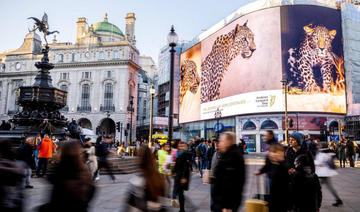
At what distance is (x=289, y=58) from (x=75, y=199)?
38.0 metres

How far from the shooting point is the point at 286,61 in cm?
3712

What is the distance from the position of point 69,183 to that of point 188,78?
50505mm

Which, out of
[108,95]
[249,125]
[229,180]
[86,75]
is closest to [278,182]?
[229,180]

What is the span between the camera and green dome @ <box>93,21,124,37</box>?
6594 centimetres

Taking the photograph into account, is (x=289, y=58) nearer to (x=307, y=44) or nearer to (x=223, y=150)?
(x=307, y=44)

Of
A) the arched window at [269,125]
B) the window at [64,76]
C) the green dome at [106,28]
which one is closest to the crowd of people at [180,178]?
the arched window at [269,125]

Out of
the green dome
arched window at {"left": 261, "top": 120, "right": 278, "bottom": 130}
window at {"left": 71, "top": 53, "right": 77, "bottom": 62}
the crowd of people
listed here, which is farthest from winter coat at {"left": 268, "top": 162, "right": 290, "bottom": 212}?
the green dome

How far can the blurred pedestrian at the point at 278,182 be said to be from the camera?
15.3 feet

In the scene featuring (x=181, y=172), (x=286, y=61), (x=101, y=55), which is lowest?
(x=181, y=172)

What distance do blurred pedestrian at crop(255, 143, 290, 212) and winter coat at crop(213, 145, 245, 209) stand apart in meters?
0.90

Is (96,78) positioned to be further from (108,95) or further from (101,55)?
(101,55)

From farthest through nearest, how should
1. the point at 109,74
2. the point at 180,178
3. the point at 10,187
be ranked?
1. the point at 109,74
2. the point at 180,178
3. the point at 10,187

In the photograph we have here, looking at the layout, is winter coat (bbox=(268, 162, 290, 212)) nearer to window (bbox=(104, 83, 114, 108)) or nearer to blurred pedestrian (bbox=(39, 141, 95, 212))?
blurred pedestrian (bbox=(39, 141, 95, 212))

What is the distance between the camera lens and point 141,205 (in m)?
3.45
